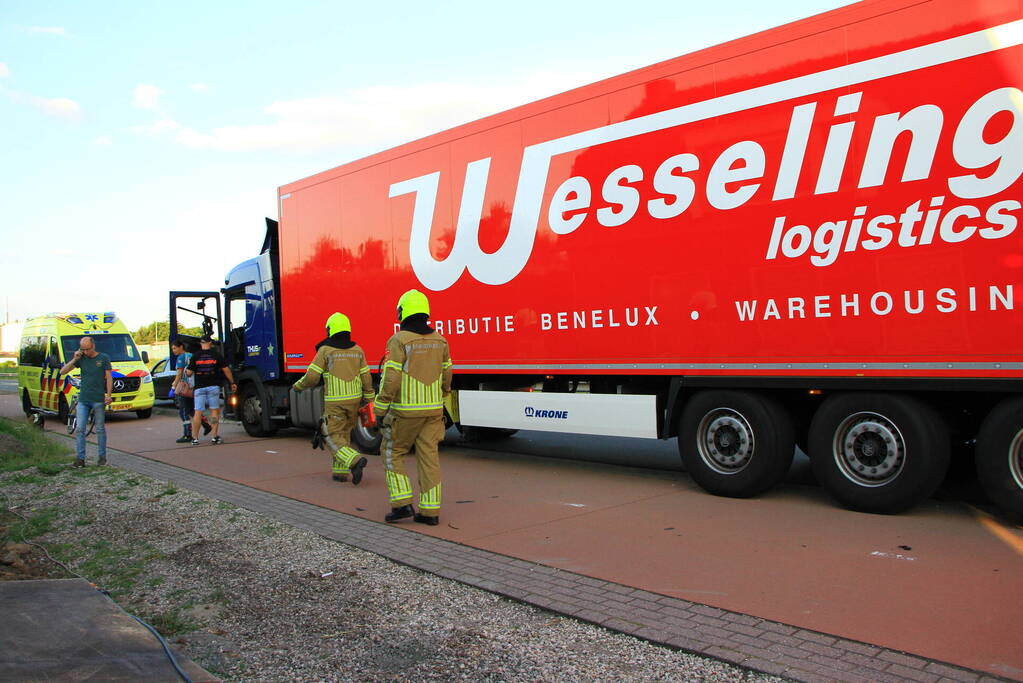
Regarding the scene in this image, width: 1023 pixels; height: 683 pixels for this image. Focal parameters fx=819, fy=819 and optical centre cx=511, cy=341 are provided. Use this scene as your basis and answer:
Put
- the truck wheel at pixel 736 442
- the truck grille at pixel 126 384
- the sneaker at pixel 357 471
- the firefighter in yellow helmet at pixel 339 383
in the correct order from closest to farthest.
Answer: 1. the truck wheel at pixel 736 442
2. the sneaker at pixel 357 471
3. the firefighter in yellow helmet at pixel 339 383
4. the truck grille at pixel 126 384

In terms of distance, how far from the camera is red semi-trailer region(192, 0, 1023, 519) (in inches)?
225

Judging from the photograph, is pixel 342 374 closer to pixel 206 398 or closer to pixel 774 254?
pixel 774 254

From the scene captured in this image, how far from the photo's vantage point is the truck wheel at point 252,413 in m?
13.2

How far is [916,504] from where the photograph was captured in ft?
20.7

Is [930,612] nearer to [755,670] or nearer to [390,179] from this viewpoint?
[755,670]

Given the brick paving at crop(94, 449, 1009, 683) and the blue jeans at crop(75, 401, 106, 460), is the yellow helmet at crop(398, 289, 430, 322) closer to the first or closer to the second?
the brick paving at crop(94, 449, 1009, 683)

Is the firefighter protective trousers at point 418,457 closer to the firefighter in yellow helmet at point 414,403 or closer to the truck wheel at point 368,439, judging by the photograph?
the firefighter in yellow helmet at point 414,403

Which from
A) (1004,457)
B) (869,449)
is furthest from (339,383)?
(1004,457)

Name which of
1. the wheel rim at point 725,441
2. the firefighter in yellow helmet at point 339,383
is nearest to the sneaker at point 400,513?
the firefighter in yellow helmet at point 339,383

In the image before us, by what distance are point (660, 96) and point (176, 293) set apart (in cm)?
956

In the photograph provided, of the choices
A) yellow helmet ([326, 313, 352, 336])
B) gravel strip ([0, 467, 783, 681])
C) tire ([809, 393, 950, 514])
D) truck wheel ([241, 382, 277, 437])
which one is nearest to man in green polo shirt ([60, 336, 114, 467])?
truck wheel ([241, 382, 277, 437])

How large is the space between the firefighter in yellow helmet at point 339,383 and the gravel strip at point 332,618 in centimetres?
212

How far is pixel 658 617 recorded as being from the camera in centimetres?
429

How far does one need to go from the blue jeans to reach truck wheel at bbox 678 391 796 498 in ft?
23.8
